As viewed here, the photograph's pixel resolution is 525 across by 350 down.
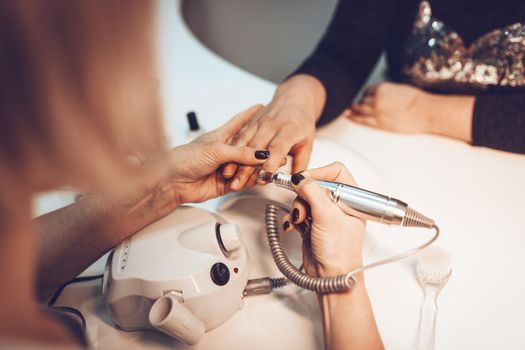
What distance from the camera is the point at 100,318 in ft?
1.81

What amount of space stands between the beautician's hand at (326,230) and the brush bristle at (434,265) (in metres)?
0.10

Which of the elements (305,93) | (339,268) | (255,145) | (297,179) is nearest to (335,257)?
(339,268)

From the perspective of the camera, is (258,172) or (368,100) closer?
(258,172)

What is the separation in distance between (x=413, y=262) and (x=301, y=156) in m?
0.25

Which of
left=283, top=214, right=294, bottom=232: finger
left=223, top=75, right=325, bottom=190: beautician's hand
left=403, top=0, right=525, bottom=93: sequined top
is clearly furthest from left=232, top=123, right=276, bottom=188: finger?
left=403, top=0, right=525, bottom=93: sequined top

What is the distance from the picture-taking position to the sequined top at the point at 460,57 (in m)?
0.74

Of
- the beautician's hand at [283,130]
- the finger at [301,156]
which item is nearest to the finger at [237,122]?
the beautician's hand at [283,130]

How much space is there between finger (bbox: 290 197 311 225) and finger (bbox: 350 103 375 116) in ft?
1.21

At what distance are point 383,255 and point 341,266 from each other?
11 centimetres

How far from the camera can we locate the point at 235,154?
2.00 feet

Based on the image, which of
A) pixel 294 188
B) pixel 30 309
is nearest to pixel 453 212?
pixel 294 188

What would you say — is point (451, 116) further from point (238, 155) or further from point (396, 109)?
point (238, 155)

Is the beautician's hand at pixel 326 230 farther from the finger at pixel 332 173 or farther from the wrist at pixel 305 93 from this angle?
the wrist at pixel 305 93

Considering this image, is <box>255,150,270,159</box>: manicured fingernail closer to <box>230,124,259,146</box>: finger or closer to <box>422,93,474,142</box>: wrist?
<box>230,124,259,146</box>: finger
